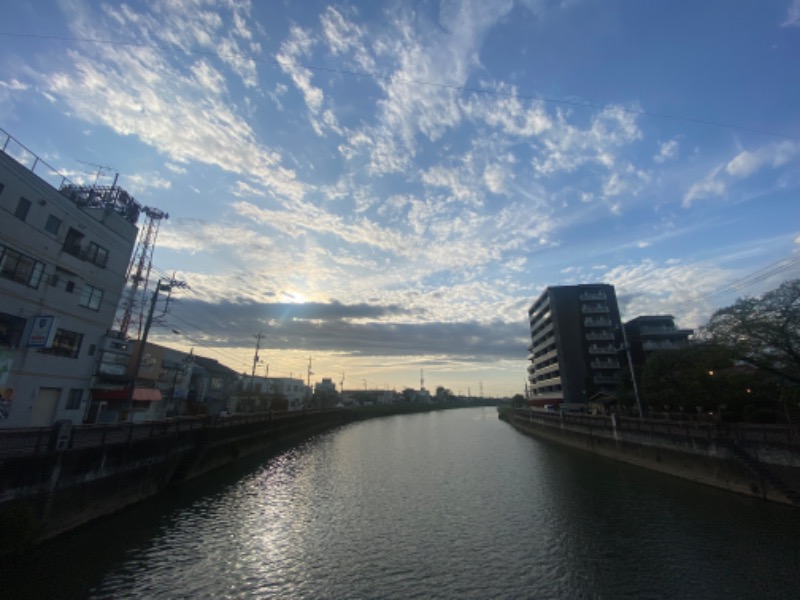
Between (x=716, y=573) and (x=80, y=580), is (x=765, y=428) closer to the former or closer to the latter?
(x=716, y=573)

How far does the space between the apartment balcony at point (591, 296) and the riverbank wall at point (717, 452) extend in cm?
4637

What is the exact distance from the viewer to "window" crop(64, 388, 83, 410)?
95.5 ft

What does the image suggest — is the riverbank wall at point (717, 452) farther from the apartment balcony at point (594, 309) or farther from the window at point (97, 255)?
the window at point (97, 255)

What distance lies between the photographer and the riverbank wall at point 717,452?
2144cm

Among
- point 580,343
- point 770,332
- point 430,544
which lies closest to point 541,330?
point 580,343

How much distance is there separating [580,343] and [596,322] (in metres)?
5.89

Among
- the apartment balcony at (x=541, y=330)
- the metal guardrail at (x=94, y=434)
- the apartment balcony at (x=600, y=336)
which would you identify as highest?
the apartment balcony at (x=541, y=330)

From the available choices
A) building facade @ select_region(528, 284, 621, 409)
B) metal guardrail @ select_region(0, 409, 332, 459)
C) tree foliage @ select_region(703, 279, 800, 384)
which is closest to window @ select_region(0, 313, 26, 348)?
metal guardrail @ select_region(0, 409, 332, 459)

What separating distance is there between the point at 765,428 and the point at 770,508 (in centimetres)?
541

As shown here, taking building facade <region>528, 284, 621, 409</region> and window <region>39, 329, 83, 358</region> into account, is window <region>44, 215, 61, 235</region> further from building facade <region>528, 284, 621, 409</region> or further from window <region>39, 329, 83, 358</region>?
building facade <region>528, 284, 621, 409</region>

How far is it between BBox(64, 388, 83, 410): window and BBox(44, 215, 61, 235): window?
12447 millimetres

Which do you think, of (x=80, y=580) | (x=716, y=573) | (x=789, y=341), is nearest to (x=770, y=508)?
(x=716, y=573)

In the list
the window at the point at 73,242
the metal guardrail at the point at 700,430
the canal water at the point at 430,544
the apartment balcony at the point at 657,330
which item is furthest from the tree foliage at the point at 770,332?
the window at the point at 73,242

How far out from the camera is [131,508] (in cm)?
2059
